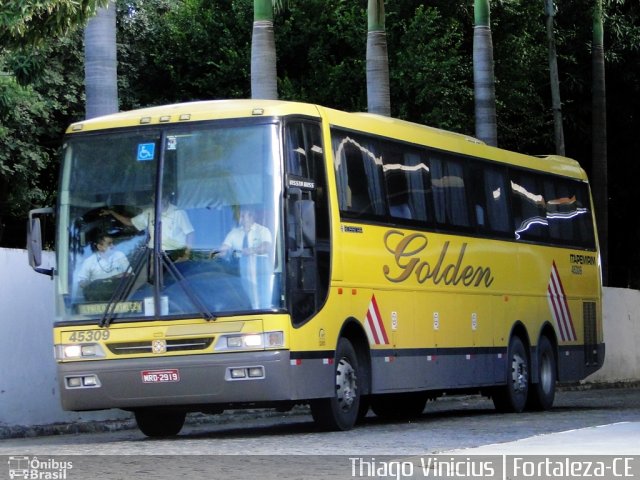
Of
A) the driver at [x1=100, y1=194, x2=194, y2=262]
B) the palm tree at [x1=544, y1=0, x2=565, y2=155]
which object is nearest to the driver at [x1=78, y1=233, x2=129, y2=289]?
the driver at [x1=100, y1=194, x2=194, y2=262]

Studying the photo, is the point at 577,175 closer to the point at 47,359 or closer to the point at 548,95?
the point at 47,359

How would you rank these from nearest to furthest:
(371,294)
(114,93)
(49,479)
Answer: (49,479), (371,294), (114,93)

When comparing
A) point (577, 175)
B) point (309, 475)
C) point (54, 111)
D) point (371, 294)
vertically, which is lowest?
point (309, 475)

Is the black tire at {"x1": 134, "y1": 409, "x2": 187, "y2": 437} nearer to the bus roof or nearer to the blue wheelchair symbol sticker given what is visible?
the blue wheelchair symbol sticker

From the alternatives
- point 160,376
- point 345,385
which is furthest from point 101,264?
point 345,385

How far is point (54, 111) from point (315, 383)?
2112cm

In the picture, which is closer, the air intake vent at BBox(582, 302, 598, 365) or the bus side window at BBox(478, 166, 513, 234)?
the bus side window at BBox(478, 166, 513, 234)

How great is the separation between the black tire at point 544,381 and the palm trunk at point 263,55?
5.93m

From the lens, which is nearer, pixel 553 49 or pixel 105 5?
pixel 105 5

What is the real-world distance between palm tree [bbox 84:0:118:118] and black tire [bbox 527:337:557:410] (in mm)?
7547

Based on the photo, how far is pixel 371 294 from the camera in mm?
17312

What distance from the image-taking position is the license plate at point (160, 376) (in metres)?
15.1

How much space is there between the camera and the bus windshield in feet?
49.8

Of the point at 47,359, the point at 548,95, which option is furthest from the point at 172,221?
the point at 548,95
